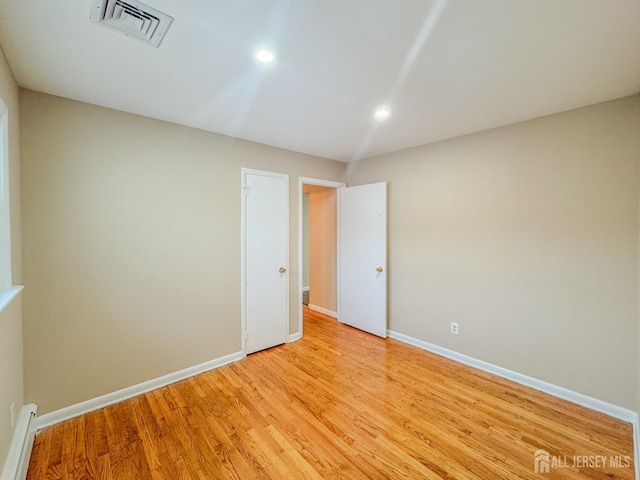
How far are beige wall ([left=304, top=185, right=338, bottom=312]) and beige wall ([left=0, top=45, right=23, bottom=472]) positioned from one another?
3339mm

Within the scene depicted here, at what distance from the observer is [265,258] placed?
3.26 m

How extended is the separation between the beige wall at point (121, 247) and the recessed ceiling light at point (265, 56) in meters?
1.41

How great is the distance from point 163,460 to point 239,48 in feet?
8.33

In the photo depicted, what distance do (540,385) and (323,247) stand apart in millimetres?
3132

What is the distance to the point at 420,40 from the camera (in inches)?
56.8

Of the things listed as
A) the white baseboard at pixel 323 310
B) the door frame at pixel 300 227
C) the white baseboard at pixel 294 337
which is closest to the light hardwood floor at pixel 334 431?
the white baseboard at pixel 294 337

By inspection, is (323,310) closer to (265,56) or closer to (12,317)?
(12,317)

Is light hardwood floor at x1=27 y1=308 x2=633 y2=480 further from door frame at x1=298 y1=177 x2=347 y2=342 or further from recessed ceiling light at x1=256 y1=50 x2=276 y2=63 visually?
recessed ceiling light at x1=256 y1=50 x2=276 y2=63

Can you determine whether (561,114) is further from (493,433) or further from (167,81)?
(167,81)

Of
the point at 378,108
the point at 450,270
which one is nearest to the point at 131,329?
the point at 378,108

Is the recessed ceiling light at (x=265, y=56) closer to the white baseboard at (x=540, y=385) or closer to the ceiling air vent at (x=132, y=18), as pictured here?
the ceiling air vent at (x=132, y=18)

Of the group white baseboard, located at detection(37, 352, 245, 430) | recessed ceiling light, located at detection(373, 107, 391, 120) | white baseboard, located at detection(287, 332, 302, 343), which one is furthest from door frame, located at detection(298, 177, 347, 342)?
recessed ceiling light, located at detection(373, 107, 391, 120)

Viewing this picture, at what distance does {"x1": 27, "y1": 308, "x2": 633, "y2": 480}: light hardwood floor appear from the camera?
167cm

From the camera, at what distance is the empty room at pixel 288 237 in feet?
4.86
